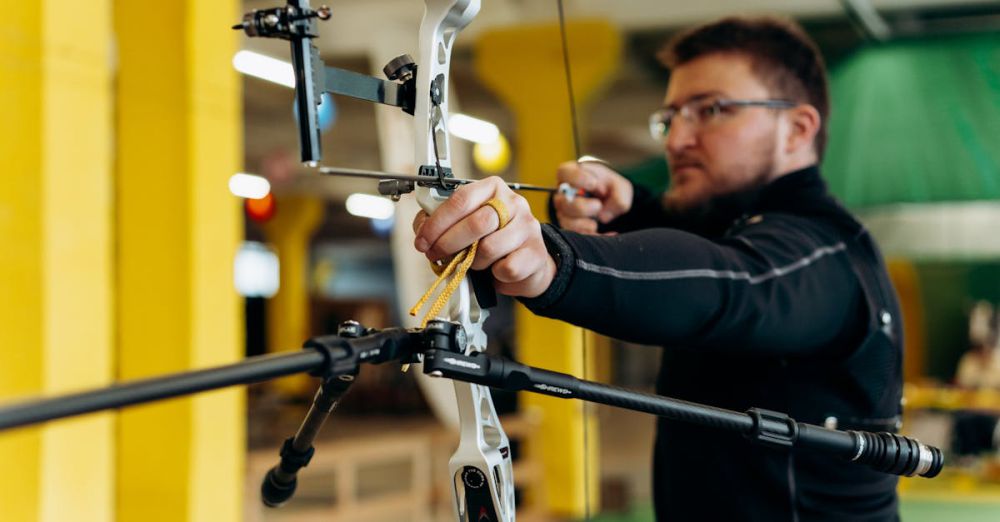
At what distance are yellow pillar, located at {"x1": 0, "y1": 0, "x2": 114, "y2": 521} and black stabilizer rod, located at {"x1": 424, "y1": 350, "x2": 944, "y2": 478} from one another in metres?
2.19

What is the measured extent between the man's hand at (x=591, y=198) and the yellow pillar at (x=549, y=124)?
15.2 ft

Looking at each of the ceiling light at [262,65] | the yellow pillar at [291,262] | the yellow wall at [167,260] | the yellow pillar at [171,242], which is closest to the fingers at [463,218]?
the yellow wall at [167,260]

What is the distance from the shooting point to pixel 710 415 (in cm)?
78

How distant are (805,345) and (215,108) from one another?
2.92 metres

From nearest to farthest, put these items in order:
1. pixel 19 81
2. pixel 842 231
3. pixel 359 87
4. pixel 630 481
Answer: pixel 359 87 < pixel 842 231 < pixel 19 81 < pixel 630 481

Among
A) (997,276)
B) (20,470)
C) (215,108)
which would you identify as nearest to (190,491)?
(20,470)

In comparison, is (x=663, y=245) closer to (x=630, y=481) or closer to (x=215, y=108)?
(x=215, y=108)

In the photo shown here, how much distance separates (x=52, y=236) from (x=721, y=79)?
1948 millimetres

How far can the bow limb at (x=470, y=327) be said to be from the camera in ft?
2.74

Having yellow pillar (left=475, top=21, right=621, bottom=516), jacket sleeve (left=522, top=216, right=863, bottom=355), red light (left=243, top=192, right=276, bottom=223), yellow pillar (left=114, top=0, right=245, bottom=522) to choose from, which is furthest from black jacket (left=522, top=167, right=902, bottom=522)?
red light (left=243, top=192, right=276, bottom=223)

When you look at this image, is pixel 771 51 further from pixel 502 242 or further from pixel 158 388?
pixel 158 388

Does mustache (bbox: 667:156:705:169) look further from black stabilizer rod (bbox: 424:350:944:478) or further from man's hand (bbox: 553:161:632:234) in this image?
black stabilizer rod (bbox: 424:350:944:478)

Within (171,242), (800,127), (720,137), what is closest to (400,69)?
(720,137)

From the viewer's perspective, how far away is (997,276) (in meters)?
10.7
